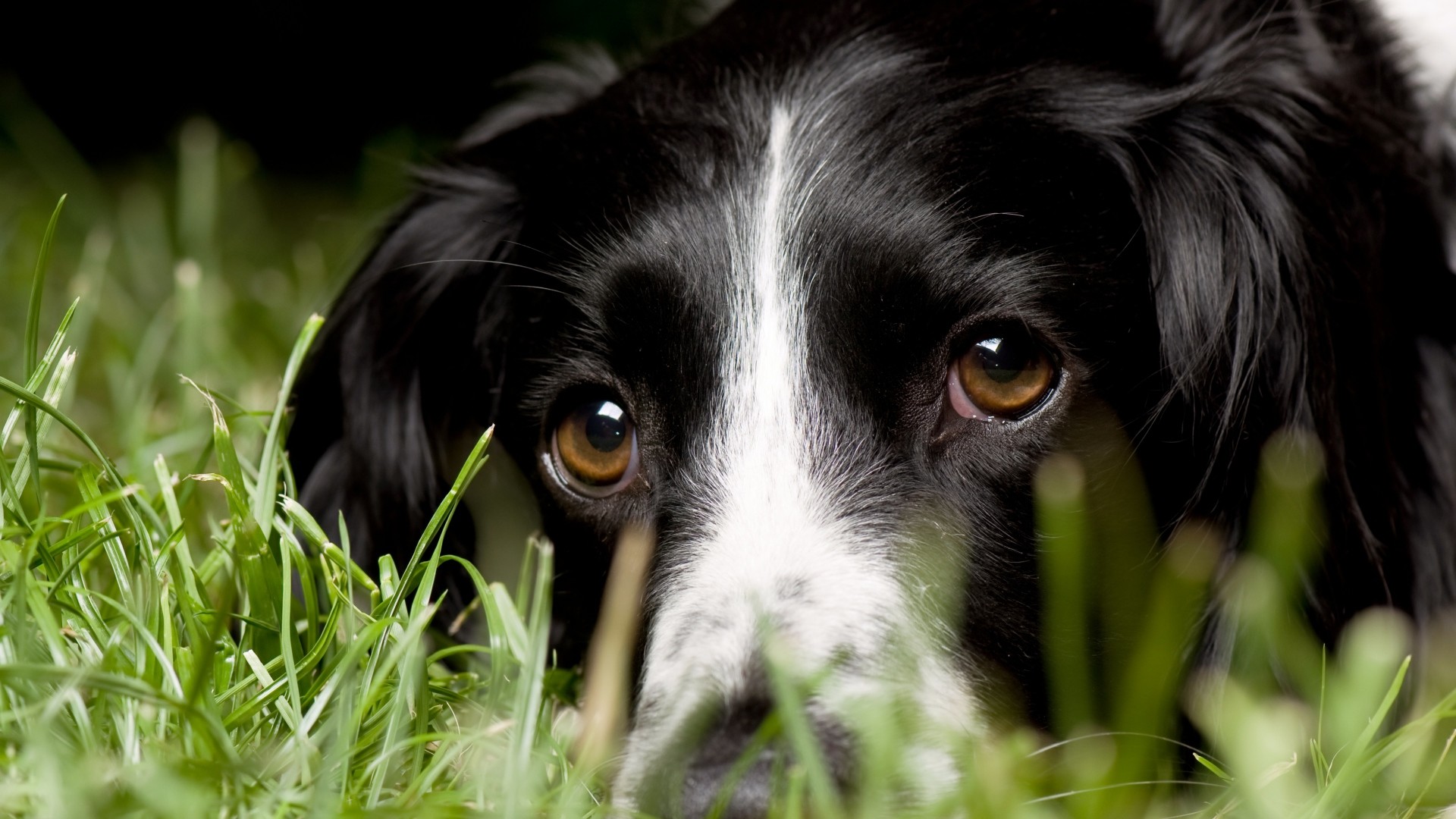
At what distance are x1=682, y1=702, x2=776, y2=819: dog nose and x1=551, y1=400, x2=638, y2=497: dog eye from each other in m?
0.58

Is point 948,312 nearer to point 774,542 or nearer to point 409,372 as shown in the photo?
point 774,542

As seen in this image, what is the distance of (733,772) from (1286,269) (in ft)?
3.59

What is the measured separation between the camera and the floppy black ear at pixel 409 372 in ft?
8.06

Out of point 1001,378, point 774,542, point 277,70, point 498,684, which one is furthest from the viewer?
point 277,70

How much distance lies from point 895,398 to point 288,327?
218 centimetres

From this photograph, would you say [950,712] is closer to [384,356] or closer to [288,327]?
[384,356]

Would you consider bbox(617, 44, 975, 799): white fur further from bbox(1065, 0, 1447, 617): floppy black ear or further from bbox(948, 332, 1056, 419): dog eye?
bbox(1065, 0, 1447, 617): floppy black ear

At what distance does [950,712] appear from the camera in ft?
5.49

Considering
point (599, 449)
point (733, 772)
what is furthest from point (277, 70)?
point (733, 772)

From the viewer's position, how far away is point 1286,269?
2.04 meters

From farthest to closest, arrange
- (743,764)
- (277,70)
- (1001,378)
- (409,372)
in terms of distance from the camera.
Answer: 1. (277,70)
2. (409,372)
3. (1001,378)
4. (743,764)

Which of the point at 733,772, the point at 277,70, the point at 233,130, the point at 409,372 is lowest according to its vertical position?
the point at 733,772

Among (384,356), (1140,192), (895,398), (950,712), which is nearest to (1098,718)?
(950,712)

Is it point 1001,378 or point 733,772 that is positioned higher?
point 1001,378
